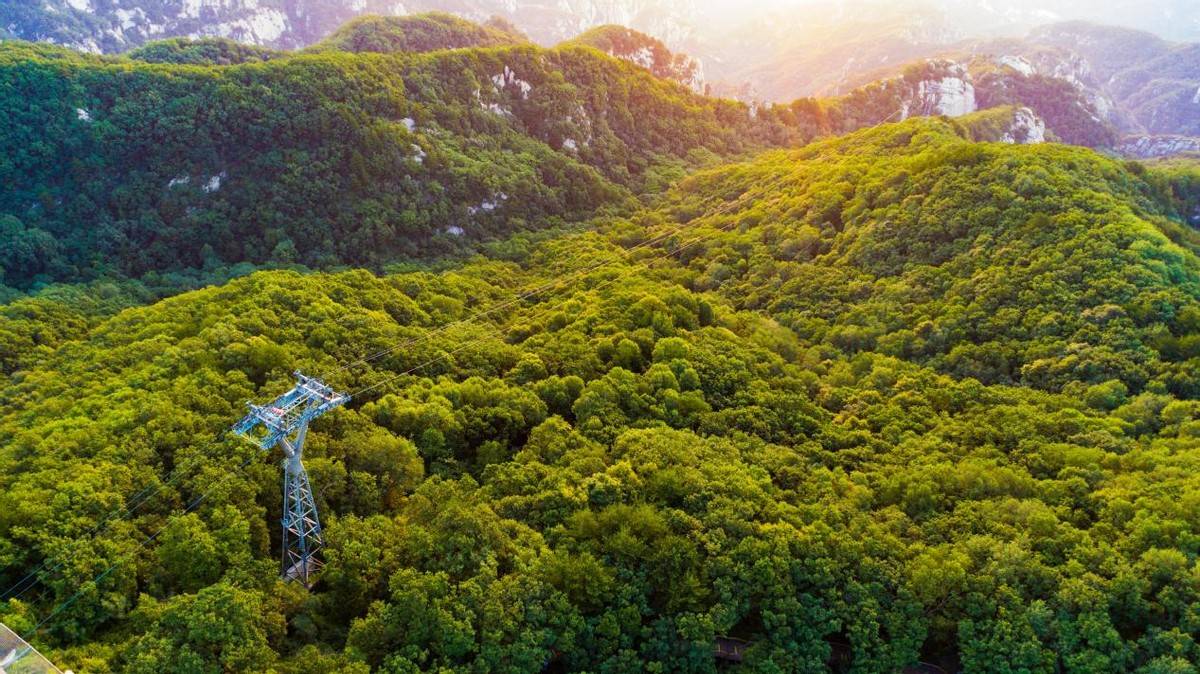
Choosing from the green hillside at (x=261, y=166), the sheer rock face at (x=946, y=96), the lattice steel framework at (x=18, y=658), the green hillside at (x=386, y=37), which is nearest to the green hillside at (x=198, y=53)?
the green hillside at (x=386, y=37)

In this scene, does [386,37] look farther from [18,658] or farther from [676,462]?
[18,658]

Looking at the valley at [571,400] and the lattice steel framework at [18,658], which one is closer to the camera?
the lattice steel framework at [18,658]

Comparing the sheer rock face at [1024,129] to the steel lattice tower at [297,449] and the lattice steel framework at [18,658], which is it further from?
the lattice steel framework at [18,658]

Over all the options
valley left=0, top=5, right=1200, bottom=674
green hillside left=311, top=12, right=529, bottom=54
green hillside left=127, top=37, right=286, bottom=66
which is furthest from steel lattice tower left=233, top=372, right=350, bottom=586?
green hillside left=311, top=12, right=529, bottom=54

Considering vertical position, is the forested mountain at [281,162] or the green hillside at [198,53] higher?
the green hillside at [198,53]

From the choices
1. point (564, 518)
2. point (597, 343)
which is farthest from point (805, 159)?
point (564, 518)

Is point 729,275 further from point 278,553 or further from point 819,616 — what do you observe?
point 278,553

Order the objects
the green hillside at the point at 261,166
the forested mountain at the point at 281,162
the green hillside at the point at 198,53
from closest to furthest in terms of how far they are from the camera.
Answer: the green hillside at the point at 261,166 < the forested mountain at the point at 281,162 < the green hillside at the point at 198,53
